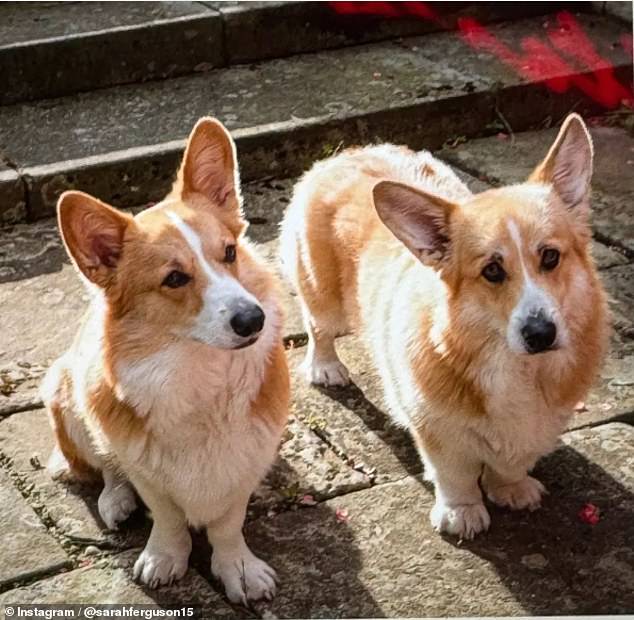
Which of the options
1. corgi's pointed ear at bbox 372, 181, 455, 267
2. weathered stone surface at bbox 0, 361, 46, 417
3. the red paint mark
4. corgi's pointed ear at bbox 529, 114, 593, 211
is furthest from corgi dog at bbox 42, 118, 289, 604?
the red paint mark

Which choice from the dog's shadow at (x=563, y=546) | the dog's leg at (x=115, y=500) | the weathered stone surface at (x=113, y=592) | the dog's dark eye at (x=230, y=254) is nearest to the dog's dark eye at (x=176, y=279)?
the dog's dark eye at (x=230, y=254)

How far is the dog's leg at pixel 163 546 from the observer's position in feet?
11.5

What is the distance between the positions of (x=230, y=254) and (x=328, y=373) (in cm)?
123

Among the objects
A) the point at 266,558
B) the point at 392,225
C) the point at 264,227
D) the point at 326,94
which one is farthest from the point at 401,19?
the point at 266,558

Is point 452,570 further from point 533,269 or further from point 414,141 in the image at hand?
point 414,141

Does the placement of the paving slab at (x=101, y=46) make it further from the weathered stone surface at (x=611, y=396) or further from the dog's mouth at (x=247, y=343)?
the dog's mouth at (x=247, y=343)

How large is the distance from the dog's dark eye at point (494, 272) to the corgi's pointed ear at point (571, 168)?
0.34 meters

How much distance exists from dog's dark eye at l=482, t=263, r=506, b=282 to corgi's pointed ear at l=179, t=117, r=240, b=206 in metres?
0.75

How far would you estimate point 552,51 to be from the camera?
22.4 ft

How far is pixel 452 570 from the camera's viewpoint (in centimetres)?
359

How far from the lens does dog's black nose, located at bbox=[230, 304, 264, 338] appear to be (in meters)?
3.18

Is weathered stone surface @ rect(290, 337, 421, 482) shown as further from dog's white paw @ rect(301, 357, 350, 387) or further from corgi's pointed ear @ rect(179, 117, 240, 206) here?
corgi's pointed ear @ rect(179, 117, 240, 206)

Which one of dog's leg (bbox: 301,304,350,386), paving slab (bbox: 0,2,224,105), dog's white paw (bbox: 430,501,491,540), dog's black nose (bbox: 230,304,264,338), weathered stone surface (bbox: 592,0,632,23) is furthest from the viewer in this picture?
weathered stone surface (bbox: 592,0,632,23)

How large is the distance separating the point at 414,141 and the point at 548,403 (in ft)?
9.60
